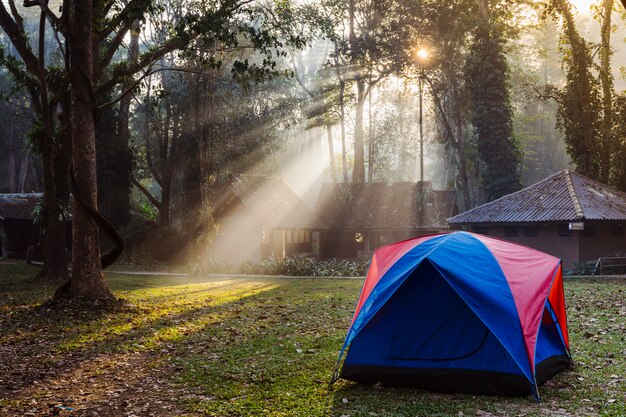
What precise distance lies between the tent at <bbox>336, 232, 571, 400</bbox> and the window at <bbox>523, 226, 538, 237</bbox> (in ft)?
81.8

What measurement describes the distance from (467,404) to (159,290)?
16.8m

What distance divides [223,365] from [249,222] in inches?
1119

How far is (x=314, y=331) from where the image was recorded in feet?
43.1

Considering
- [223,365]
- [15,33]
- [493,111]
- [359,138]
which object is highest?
[493,111]

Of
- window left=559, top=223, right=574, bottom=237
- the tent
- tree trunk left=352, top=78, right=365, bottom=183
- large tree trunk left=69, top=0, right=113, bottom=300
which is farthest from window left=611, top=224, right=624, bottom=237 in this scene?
large tree trunk left=69, top=0, right=113, bottom=300

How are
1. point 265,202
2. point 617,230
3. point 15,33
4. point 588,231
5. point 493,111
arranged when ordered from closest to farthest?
point 15,33 → point 588,231 → point 617,230 → point 265,202 → point 493,111

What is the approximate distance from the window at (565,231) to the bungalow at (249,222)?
580 inches

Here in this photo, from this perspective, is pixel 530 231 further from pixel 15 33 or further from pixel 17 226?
pixel 17 226

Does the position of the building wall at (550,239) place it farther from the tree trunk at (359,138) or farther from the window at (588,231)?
the tree trunk at (359,138)

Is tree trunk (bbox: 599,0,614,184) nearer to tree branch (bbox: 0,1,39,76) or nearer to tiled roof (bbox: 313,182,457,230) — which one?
tiled roof (bbox: 313,182,457,230)

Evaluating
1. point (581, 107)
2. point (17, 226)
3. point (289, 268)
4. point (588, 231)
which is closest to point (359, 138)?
point (581, 107)

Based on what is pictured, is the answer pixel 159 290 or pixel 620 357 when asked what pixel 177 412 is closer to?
pixel 620 357

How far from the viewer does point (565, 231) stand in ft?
104

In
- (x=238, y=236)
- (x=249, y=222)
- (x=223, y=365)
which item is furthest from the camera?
(x=238, y=236)
